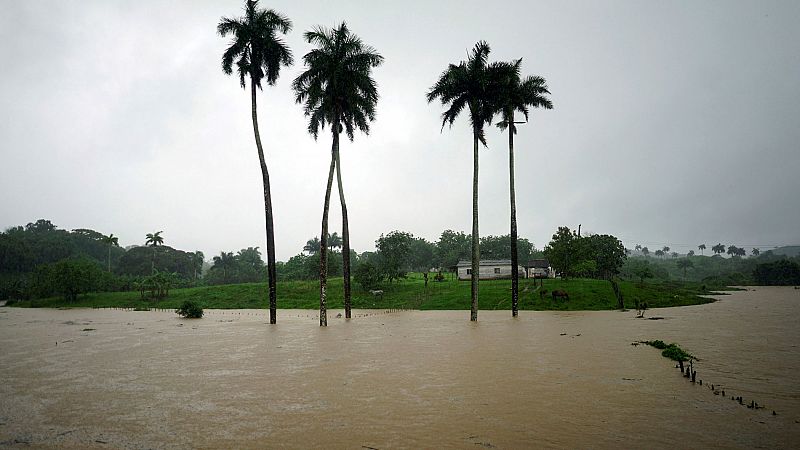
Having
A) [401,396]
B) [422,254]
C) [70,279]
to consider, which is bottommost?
[70,279]

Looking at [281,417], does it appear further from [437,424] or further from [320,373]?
[320,373]

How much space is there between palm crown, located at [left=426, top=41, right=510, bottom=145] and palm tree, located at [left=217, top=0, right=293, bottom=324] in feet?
38.1

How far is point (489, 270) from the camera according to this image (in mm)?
73312

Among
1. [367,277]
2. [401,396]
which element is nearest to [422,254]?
[367,277]

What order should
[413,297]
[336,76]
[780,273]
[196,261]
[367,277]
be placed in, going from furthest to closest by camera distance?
[196,261] < [780,273] < [367,277] < [413,297] < [336,76]

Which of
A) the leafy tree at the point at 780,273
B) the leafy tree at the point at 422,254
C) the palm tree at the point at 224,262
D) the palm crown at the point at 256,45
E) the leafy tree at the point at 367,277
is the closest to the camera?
the palm crown at the point at 256,45

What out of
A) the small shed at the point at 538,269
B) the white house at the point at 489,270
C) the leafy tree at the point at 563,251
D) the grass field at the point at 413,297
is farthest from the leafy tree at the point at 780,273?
the leafy tree at the point at 563,251

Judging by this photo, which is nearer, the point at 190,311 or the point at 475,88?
the point at 475,88

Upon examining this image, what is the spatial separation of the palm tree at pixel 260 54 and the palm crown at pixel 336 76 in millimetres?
2082

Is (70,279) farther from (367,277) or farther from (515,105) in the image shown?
(515,105)

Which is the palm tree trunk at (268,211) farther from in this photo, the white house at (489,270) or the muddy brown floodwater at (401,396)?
the white house at (489,270)

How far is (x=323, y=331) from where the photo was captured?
23531mm

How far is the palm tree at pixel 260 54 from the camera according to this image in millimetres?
28250

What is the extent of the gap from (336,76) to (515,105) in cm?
1383
